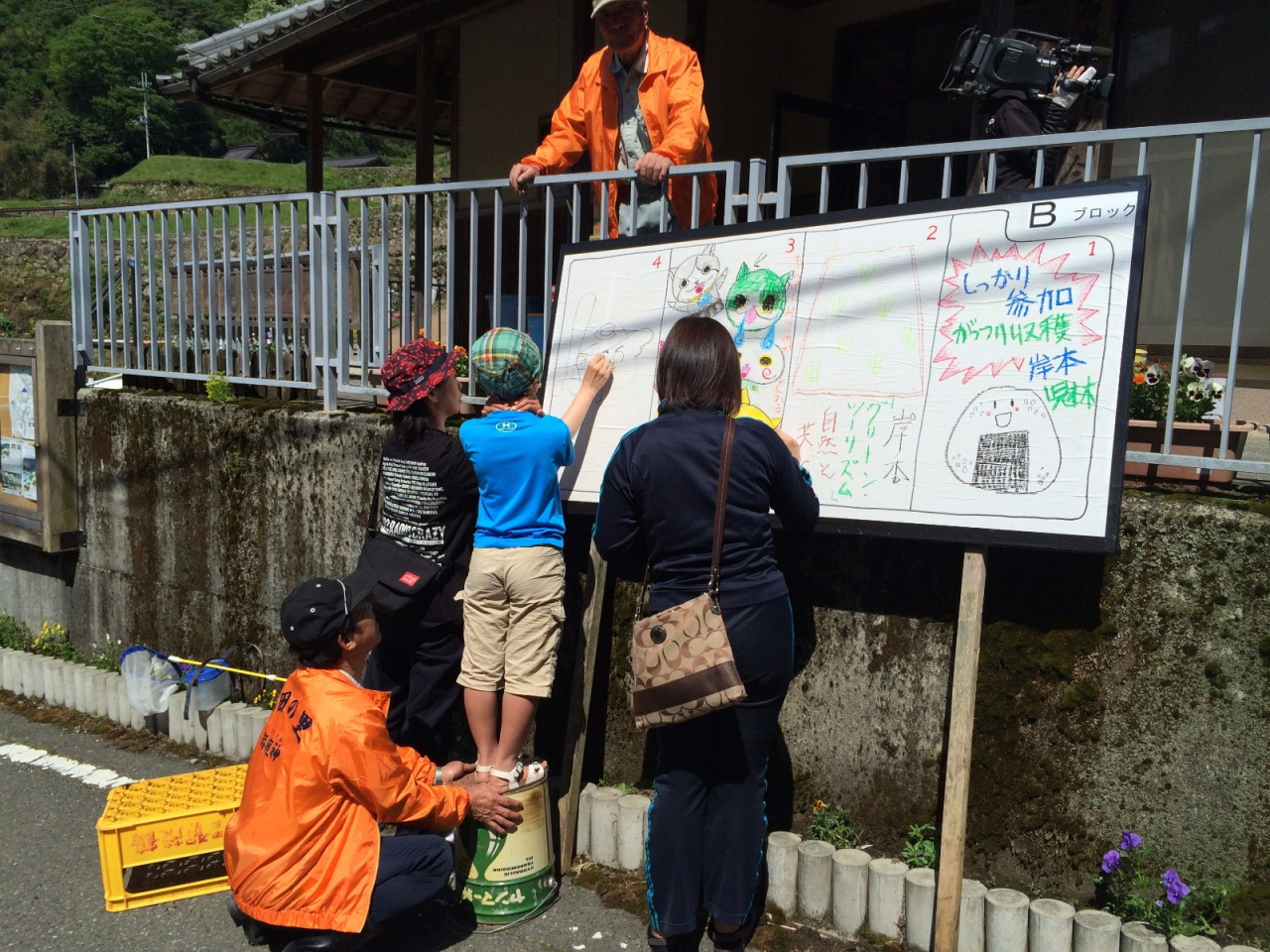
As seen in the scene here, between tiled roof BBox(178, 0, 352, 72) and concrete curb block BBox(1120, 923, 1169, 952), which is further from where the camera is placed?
tiled roof BBox(178, 0, 352, 72)

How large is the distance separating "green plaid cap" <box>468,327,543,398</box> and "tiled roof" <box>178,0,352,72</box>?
5340 mm

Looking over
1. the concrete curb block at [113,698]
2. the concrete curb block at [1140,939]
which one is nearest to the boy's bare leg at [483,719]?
the concrete curb block at [1140,939]

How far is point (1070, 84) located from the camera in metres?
4.14

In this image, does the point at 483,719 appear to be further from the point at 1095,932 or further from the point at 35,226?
the point at 35,226

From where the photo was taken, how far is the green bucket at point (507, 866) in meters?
3.26

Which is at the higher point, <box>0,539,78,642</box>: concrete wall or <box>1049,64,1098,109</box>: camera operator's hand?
<box>1049,64,1098,109</box>: camera operator's hand

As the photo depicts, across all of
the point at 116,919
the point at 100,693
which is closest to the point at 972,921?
the point at 116,919

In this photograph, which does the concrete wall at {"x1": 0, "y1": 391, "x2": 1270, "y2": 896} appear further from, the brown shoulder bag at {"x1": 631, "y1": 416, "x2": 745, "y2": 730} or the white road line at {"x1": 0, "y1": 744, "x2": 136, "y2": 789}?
the white road line at {"x1": 0, "y1": 744, "x2": 136, "y2": 789}

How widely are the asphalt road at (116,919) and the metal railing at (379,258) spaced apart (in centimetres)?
234

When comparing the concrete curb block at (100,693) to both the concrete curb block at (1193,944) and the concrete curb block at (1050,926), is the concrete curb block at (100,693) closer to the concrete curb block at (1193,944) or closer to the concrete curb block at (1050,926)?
the concrete curb block at (1050,926)

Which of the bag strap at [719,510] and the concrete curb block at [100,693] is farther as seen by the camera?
the concrete curb block at [100,693]

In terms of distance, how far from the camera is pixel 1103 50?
451cm

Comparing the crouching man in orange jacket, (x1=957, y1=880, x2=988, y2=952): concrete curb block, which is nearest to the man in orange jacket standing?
the crouching man in orange jacket

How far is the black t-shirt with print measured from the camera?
3.51 meters
